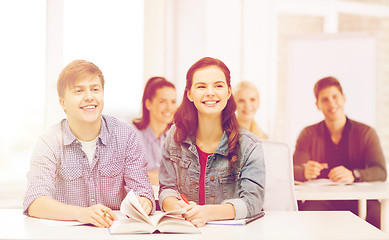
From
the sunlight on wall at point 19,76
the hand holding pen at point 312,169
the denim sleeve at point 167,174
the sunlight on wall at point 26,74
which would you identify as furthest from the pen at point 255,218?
the sunlight on wall at point 19,76

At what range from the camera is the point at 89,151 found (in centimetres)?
192

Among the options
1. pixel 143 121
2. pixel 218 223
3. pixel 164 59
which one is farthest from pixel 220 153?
pixel 164 59

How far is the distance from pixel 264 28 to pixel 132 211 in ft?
11.1

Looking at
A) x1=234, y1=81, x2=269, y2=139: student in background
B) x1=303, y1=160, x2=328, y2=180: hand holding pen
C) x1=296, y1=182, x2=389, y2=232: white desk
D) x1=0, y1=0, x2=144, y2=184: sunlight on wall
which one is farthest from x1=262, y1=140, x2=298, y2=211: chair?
x1=0, y1=0, x2=144, y2=184: sunlight on wall

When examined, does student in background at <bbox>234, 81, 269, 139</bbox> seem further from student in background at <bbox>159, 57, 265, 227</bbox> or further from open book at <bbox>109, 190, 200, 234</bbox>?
open book at <bbox>109, 190, 200, 234</bbox>

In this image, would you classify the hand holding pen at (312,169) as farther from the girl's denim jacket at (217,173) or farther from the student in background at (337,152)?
the girl's denim jacket at (217,173)

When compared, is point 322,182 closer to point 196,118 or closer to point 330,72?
point 196,118

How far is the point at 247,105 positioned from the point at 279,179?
1296mm

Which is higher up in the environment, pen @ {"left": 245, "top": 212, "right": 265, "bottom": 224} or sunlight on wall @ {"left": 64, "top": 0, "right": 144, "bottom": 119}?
sunlight on wall @ {"left": 64, "top": 0, "right": 144, "bottom": 119}

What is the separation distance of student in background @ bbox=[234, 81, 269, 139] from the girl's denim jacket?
1.50 m

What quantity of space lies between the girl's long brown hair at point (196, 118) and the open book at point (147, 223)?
41 cm

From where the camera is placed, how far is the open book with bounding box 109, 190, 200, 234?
1451mm

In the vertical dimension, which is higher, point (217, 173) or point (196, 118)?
point (196, 118)

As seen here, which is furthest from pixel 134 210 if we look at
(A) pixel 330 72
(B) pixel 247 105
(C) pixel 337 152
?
(A) pixel 330 72
